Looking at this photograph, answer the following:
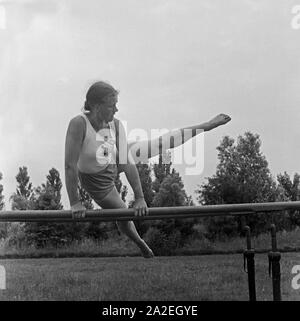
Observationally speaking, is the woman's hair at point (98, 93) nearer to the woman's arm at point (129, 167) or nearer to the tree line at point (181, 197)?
the woman's arm at point (129, 167)

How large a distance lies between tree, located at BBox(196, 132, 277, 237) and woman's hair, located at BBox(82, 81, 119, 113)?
17.0 inches

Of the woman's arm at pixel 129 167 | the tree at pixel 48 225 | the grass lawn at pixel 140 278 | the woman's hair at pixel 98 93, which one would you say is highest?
the woman's hair at pixel 98 93

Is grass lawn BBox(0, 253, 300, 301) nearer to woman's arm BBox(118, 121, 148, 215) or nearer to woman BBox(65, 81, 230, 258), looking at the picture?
woman BBox(65, 81, 230, 258)

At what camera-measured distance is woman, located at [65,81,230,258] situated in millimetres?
2096

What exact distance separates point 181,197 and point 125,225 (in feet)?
0.74

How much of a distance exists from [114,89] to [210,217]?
575 millimetres

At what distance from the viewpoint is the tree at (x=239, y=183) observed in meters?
2.12

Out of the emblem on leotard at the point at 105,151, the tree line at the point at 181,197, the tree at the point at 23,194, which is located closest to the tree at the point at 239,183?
the tree line at the point at 181,197

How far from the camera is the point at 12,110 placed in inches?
86.3

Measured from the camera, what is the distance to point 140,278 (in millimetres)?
2117

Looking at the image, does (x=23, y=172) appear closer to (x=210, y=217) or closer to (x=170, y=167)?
(x=170, y=167)

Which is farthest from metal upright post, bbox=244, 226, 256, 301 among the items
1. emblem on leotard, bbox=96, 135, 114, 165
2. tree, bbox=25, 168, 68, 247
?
tree, bbox=25, 168, 68, 247

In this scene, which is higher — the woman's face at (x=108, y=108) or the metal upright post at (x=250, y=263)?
the woman's face at (x=108, y=108)

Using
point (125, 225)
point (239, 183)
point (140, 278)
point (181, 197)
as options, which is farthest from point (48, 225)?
point (239, 183)
